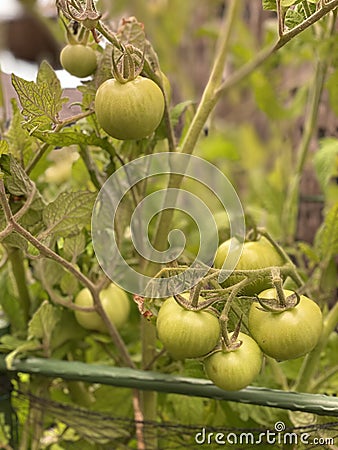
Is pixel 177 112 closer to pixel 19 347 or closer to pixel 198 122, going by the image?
pixel 198 122

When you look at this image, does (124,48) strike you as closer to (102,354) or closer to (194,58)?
(102,354)

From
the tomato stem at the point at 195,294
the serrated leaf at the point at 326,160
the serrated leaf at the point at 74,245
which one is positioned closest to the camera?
the tomato stem at the point at 195,294

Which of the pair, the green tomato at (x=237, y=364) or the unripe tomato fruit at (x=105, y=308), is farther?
the unripe tomato fruit at (x=105, y=308)

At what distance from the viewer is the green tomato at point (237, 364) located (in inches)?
11.0

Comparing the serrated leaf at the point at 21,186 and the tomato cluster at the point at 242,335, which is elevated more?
the serrated leaf at the point at 21,186

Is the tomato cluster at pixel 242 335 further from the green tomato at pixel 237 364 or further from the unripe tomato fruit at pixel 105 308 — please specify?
the unripe tomato fruit at pixel 105 308

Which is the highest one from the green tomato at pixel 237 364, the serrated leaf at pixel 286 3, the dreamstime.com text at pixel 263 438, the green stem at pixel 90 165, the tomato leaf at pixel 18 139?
the serrated leaf at pixel 286 3

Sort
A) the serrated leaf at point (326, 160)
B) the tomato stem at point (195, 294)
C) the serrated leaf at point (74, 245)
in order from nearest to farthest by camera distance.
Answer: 1. the tomato stem at point (195, 294)
2. the serrated leaf at point (74, 245)
3. the serrated leaf at point (326, 160)

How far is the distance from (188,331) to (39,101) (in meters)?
0.13

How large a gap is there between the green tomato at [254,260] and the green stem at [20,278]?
0.53ft

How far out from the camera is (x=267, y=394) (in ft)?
1.07

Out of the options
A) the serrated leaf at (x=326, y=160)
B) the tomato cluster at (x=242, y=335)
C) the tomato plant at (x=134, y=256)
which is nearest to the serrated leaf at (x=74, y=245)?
the tomato plant at (x=134, y=256)

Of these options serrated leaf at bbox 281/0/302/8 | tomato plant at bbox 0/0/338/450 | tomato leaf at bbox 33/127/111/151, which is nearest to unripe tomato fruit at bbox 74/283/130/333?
Answer: tomato plant at bbox 0/0/338/450

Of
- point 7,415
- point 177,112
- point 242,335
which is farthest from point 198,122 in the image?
point 7,415
